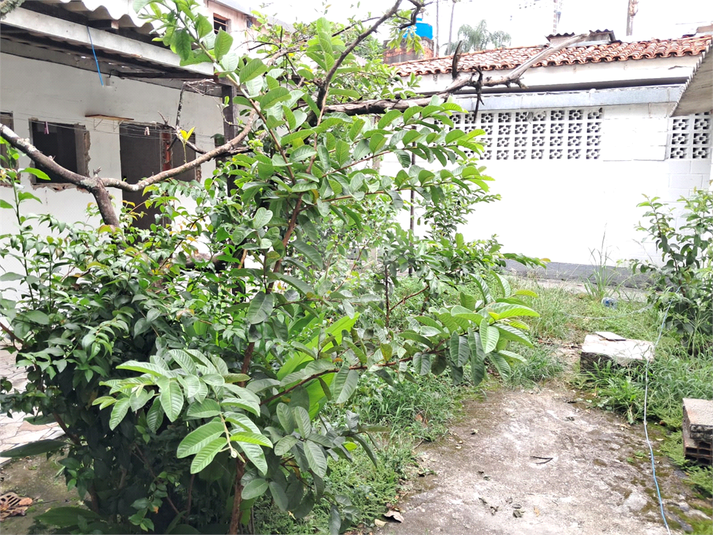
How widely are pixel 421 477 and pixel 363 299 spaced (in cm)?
167

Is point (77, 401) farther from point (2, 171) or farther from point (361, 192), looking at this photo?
point (361, 192)

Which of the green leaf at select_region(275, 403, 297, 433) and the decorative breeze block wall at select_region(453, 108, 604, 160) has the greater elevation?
the decorative breeze block wall at select_region(453, 108, 604, 160)

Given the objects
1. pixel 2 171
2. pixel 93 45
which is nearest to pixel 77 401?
pixel 2 171

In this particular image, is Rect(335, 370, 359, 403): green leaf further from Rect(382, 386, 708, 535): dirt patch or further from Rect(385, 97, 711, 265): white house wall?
Rect(385, 97, 711, 265): white house wall

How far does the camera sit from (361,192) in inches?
70.3

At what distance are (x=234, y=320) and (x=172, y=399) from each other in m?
0.61

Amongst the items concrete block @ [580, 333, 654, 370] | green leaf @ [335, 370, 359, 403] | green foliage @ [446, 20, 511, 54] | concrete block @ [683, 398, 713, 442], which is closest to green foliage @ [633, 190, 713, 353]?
concrete block @ [580, 333, 654, 370]

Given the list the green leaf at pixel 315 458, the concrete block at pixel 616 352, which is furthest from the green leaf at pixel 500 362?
the concrete block at pixel 616 352

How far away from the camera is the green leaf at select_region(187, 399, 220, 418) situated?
124 cm

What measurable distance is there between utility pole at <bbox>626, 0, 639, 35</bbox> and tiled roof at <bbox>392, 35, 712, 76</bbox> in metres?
7.28

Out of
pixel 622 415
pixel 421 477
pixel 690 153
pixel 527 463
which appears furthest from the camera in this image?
pixel 690 153

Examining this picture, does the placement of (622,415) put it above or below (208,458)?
below

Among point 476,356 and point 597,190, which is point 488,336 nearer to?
point 476,356

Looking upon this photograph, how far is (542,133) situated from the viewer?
27.4ft
